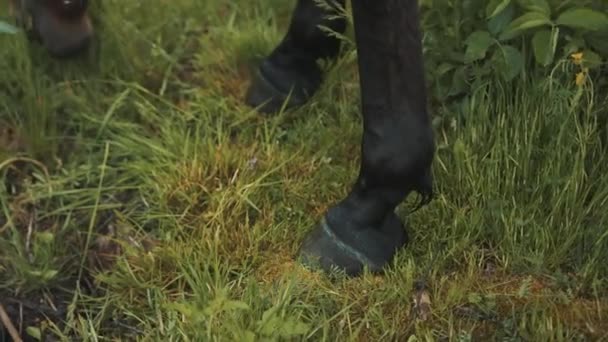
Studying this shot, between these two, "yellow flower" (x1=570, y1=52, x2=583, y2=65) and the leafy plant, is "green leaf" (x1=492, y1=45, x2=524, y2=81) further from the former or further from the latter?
"yellow flower" (x1=570, y1=52, x2=583, y2=65)

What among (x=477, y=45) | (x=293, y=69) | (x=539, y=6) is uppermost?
(x=539, y=6)

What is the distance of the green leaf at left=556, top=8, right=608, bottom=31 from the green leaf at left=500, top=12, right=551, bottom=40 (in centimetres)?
4

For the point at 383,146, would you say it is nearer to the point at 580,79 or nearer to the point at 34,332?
the point at 580,79

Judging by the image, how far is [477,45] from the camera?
81.9 inches

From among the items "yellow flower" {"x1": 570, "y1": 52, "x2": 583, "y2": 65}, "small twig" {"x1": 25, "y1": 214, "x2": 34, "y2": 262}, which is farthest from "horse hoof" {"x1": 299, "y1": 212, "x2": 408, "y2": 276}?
"small twig" {"x1": 25, "y1": 214, "x2": 34, "y2": 262}

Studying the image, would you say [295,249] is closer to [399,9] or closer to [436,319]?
[436,319]

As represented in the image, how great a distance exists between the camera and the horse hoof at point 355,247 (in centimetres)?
192

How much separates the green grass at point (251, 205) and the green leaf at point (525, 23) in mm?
114

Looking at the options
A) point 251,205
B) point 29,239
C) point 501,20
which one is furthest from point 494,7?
point 29,239

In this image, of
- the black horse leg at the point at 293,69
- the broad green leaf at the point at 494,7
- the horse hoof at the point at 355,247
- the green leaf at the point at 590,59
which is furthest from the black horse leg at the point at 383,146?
the black horse leg at the point at 293,69

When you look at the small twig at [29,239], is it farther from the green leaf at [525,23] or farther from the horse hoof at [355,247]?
the green leaf at [525,23]

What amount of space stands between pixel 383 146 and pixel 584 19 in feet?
1.69

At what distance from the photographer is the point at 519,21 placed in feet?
6.54

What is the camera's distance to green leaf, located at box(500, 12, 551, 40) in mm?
1954
